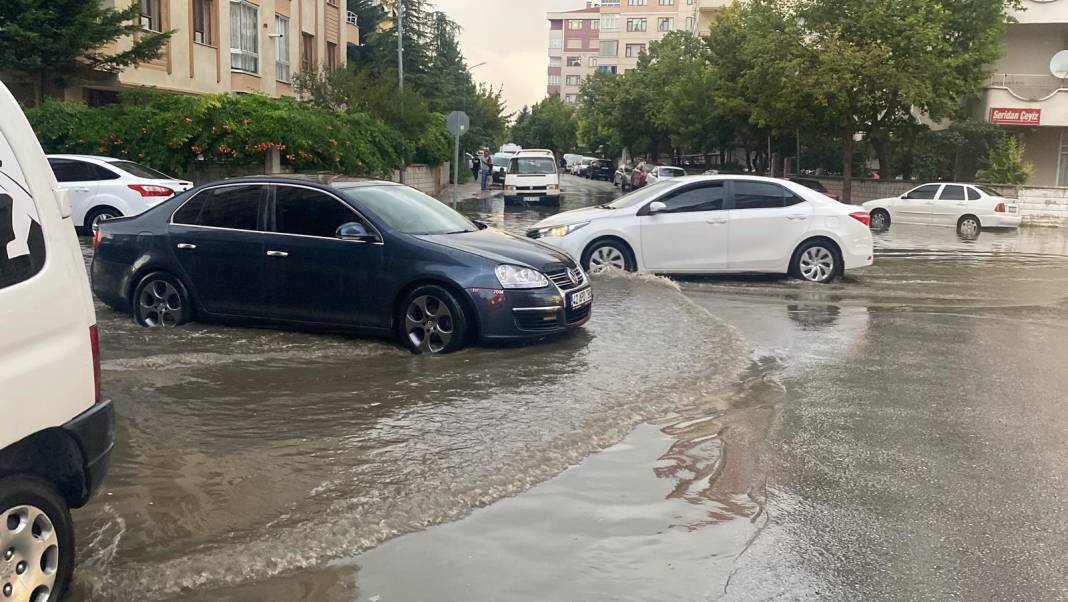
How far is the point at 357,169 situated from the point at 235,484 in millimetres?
17757

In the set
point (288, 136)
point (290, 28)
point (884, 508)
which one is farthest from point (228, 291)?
point (290, 28)

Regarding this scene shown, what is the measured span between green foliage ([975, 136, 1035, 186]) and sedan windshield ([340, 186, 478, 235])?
30.2 m

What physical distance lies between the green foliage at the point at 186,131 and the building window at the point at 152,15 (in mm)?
5324

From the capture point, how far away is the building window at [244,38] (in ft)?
101

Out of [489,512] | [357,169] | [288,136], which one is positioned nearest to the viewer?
[489,512]

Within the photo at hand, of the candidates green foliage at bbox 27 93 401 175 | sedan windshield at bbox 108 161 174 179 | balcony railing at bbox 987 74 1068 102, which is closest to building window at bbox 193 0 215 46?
green foliage at bbox 27 93 401 175

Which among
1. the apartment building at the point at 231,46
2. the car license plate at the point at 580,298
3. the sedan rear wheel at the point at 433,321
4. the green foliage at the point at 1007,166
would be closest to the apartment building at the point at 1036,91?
the green foliage at the point at 1007,166

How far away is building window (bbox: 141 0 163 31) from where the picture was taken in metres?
25.6

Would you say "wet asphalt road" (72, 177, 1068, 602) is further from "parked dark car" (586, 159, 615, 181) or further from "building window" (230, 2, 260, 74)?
"parked dark car" (586, 159, 615, 181)

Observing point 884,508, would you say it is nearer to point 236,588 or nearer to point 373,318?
point 236,588

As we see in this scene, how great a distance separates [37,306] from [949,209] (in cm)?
2686

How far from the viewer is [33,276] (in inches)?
142

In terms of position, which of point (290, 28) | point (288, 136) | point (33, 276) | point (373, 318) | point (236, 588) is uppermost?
point (290, 28)

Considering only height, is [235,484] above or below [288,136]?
below
